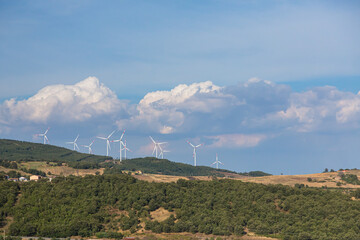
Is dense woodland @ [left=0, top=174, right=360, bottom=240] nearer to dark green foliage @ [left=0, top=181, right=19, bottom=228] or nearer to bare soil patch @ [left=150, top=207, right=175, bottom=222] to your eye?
dark green foliage @ [left=0, top=181, right=19, bottom=228]

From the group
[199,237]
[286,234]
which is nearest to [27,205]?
[199,237]

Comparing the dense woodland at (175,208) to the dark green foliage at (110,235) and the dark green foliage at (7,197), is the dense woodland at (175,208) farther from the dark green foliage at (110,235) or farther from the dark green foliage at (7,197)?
the dark green foliage at (110,235)

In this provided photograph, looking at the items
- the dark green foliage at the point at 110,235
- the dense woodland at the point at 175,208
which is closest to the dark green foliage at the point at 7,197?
the dense woodland at the point at 175,208

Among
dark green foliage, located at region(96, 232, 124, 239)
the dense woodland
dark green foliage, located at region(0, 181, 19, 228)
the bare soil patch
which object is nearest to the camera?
dark green foliage, located at region(96, 232, 124, 239)

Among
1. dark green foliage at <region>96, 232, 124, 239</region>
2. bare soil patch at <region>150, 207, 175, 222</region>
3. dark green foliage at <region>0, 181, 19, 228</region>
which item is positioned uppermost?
dark green foliage at <region>0, 181, 19, 228</region>

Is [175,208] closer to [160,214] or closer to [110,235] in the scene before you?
[160,214]

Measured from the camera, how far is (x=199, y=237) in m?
132

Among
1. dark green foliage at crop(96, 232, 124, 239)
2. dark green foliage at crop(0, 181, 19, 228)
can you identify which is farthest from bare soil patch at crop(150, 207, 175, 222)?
dark green foliage at crop(0, 181, 19, 228)

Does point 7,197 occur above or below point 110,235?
above

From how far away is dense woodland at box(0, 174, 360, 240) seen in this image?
5320 inches

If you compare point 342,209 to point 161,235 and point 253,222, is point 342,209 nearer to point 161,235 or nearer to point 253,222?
point 253,222

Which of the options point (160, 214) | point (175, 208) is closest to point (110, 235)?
point (160, 214)

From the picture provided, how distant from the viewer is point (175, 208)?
153 meters

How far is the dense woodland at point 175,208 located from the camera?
13512 centimetres
